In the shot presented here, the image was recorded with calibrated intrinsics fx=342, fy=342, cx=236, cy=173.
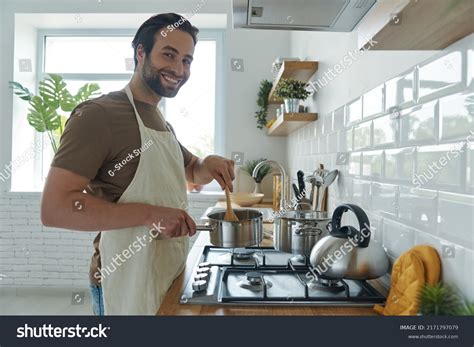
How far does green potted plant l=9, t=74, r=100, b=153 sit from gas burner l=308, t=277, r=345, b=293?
2.44 m

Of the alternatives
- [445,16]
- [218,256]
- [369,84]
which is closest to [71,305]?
[218,256]

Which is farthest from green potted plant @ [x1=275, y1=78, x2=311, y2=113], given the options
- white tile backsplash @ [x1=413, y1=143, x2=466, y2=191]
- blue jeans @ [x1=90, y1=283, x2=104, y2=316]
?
blue jeans @ [x1=90, y1=283, x2=104, y2=316]

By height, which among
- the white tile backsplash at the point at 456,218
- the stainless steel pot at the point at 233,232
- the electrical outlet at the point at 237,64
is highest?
the electrical outlet at the point at 237,64

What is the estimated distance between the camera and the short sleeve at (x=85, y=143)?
0.80 m

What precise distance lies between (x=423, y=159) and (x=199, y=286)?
519 mm

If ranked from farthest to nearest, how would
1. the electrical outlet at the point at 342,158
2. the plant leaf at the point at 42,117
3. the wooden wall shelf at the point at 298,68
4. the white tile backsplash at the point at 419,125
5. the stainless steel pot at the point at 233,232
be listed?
the plant leaf at the point at 42,117
the wooden wall shelf at the point at 298,68
the electrical outlet at the point at 342,158
the stainless steel pot at the point at 233,232
the white tile backsplash at the point at 419,125

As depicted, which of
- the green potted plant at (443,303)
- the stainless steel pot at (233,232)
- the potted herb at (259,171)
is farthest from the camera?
the potted herb at (259,171)

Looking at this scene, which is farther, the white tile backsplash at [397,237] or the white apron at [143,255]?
the white apron at [143,255]

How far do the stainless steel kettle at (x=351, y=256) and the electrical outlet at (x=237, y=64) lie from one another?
6.87 ft

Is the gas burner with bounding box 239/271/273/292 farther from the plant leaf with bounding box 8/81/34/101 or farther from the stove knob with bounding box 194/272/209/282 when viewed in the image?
the plant leaf with bounding box 8/81/34/101

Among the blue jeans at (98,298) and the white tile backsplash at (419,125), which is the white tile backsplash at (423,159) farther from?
the blue jeans at (98,298)

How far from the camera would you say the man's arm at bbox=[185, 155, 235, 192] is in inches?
43.1

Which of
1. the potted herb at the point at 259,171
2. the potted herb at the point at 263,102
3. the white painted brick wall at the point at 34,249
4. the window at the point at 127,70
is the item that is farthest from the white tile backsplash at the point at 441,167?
the white painted brick wall at the point at 34,249

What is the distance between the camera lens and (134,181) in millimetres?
915
